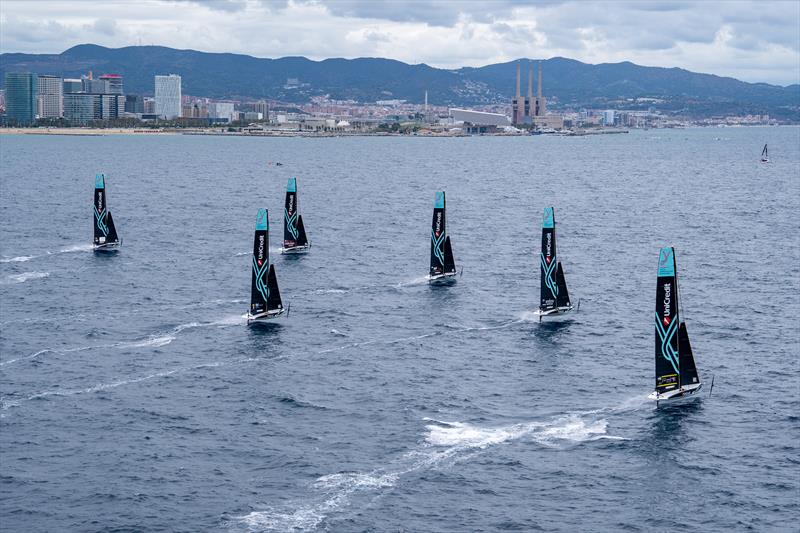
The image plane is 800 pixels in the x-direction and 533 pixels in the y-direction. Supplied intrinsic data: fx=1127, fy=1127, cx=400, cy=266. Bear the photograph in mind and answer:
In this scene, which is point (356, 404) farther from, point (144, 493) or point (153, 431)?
point (144, 493)

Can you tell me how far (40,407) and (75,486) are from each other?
43.0 feet

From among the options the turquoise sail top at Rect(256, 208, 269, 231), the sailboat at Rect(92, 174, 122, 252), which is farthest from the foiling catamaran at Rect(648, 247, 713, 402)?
the sailboat at Rect(92, 174, 122, 252)

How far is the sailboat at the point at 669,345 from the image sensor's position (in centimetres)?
7000

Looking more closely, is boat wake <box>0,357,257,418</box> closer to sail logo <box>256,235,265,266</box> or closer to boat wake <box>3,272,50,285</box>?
sail logo <box>256,235,265,266</box>

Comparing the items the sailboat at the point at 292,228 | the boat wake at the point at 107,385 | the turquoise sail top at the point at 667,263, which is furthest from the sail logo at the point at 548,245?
the sailboat at the point at 292,228

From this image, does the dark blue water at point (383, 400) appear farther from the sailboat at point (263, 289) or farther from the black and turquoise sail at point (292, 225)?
the black and turquoise sail at point (292, 225)

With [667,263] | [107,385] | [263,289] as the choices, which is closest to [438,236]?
[263,289]

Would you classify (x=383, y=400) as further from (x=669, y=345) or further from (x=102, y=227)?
(x=102, y=227)

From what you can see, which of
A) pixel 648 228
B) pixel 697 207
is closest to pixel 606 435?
pixel 648 228

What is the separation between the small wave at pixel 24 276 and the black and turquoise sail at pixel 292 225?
1086 inches

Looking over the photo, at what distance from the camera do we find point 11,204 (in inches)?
7092

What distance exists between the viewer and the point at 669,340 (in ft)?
230

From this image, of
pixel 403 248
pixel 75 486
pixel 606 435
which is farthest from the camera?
pixel 403 248

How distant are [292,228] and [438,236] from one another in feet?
85.1
